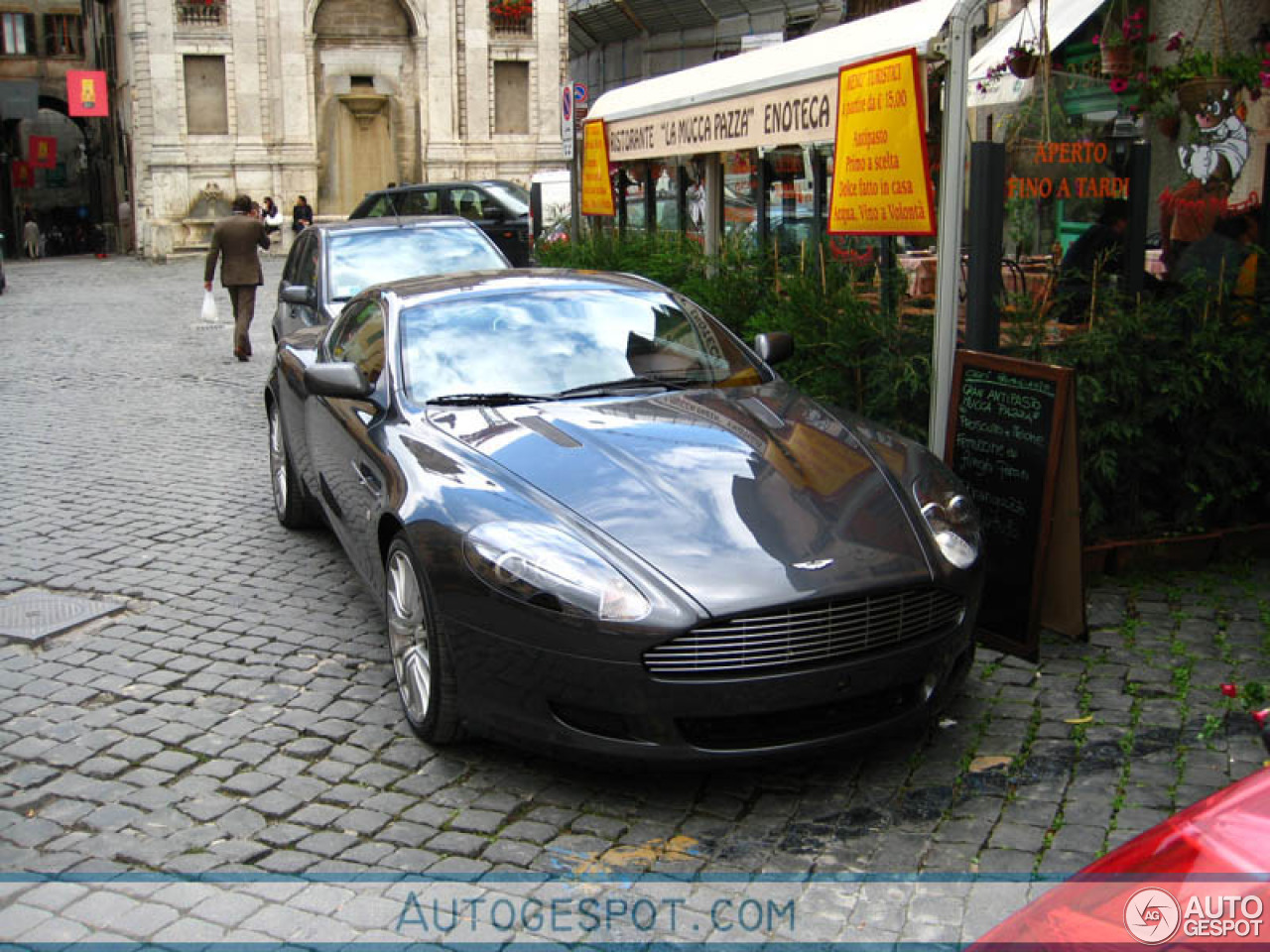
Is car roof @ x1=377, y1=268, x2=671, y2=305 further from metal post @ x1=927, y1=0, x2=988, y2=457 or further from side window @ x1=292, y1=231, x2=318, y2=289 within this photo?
side window @ x1=292, y1=231, x2=318, y2=289

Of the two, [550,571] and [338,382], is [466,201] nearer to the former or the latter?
[338,382]

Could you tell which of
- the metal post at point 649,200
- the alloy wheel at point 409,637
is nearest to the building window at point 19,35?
the metal post at point 649,200

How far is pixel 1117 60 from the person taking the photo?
972 cm

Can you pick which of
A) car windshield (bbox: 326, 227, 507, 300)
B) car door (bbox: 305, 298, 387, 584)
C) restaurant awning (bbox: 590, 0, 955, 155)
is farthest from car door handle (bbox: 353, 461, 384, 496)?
car windshield (bbox: 326, 227, 507, 300)

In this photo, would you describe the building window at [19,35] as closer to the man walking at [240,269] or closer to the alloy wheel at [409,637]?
the man walking at [240,269]

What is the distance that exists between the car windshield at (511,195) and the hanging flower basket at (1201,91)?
16.5 m

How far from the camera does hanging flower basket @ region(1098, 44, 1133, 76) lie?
967 centimetres

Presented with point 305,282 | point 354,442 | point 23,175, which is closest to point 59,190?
point 23,175

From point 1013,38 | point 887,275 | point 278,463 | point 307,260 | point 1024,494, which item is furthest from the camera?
point 1013,38

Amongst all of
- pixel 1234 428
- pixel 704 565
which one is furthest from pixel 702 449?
pixel 1234 428

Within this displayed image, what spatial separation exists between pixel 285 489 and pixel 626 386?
2912 mm

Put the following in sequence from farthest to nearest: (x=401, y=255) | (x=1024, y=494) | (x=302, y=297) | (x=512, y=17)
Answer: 1. (x=512, y=17)
2. (x=401, y=255)
3. (x=302, y=297)
4. (x=1024, y=494)

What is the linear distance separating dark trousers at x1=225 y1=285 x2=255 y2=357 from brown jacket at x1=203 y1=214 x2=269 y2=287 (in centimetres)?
8

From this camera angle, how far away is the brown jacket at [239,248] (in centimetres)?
1570
